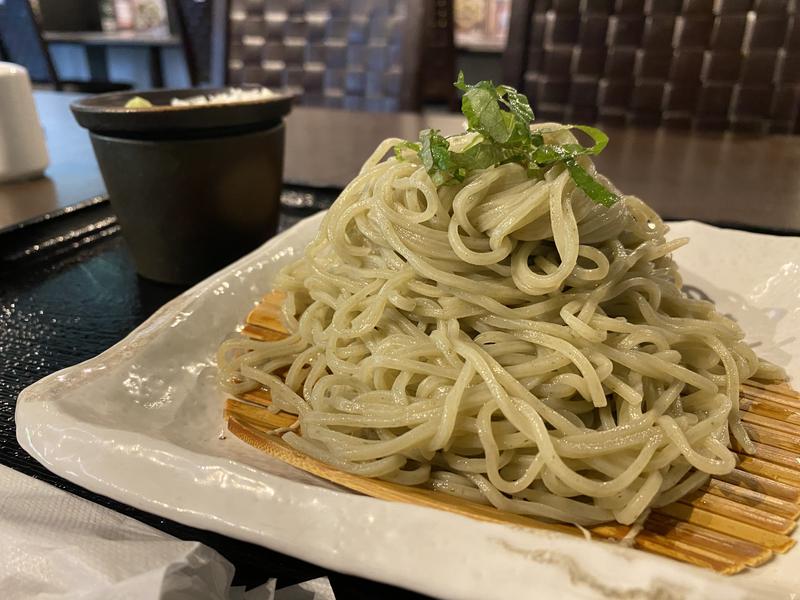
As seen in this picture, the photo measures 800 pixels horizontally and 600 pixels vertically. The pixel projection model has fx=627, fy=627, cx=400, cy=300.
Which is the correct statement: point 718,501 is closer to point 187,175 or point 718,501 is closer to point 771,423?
point 771,423

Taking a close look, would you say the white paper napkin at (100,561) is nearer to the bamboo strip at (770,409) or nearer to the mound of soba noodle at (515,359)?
the mound of soba noodle at (515,359)

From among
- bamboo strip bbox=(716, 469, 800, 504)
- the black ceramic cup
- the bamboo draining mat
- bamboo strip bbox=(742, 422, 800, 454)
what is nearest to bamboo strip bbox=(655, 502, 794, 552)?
the bamboo draining mat

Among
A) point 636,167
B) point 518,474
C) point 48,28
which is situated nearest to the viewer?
point 518,474

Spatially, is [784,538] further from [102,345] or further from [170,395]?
[102,345]

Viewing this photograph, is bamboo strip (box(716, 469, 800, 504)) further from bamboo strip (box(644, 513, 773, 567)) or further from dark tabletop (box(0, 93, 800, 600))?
dark tabletop (box(0, 93, 800, 600))

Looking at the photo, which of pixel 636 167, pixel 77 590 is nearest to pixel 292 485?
pixel 77 590

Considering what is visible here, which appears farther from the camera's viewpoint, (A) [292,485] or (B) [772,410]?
(B) [772,410]
